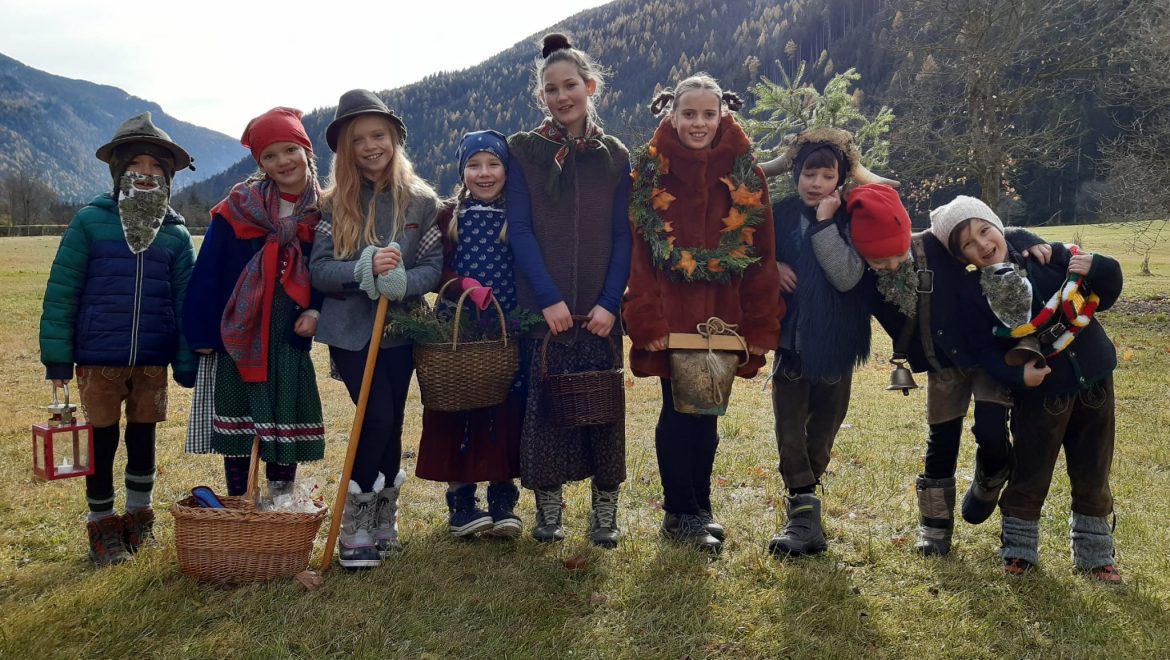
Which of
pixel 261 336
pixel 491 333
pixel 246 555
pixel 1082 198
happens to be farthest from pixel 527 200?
pixel 1082 198

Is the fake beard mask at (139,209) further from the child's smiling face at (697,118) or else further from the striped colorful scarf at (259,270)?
the child's smiling face at (697,118)

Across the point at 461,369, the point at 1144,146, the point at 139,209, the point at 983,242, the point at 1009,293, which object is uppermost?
the point at 1144,146

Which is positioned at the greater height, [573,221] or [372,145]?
[372,145]

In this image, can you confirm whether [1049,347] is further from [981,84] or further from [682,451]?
[981,84]

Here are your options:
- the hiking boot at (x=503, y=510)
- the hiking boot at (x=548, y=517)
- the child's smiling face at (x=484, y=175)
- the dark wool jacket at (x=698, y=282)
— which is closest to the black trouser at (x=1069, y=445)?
the dark wool jacket at (x=698, y=282)

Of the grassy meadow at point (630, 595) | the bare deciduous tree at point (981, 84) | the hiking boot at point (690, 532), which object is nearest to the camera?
the grassy meadow at point (630, 595)

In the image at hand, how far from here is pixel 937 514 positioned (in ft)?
12.9

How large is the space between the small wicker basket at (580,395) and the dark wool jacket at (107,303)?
1.91 meters

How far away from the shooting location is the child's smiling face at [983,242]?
3.60 m

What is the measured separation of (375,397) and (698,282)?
69.0 inches

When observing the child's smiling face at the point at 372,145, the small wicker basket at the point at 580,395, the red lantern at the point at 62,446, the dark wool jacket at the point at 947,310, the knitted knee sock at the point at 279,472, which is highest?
the child's smiling face at the point at 372,145

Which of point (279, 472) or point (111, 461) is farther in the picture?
point (111, 461)

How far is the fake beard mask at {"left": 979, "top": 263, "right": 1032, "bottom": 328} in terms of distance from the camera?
354 cm

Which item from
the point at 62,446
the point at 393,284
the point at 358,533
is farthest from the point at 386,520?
the point at 62,446
